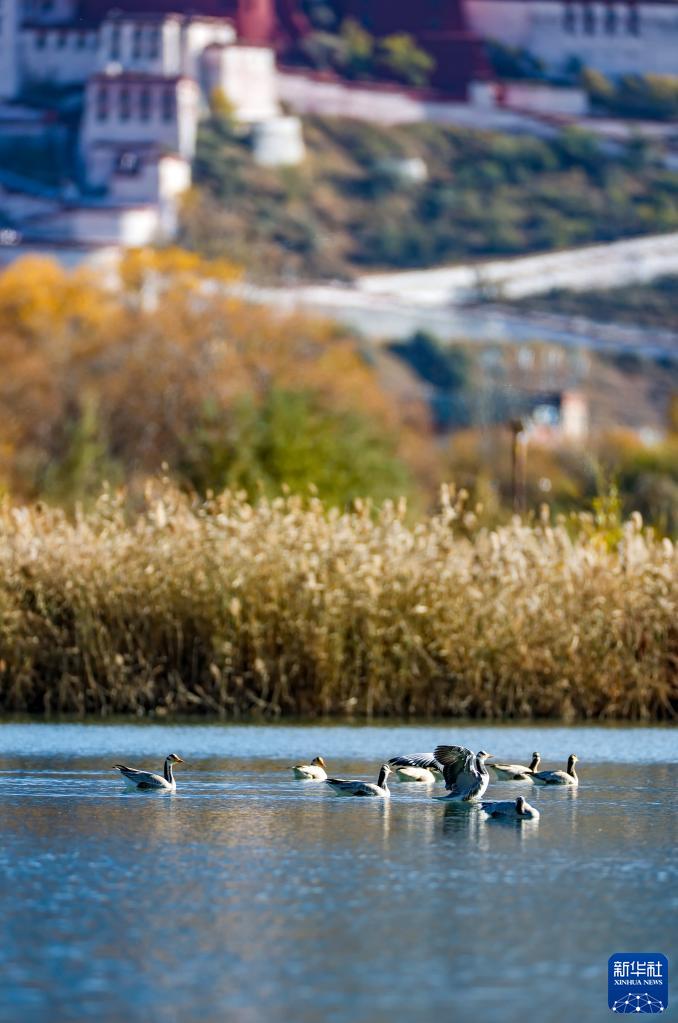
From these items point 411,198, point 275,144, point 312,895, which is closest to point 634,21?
point 411,198

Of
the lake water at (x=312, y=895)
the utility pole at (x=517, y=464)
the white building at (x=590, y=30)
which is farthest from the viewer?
the white building at (x=590, y=30)

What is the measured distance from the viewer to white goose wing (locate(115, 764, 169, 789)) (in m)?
13.1

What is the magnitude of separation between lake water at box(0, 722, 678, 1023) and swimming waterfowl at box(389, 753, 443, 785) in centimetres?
14

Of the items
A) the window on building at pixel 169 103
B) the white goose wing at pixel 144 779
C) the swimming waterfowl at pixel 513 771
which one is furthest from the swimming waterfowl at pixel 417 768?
the window on building at pixel 169 103

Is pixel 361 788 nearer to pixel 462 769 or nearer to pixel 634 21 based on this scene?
pixel 462 769

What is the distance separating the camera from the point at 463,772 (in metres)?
12.9

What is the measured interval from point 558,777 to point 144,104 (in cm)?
12499

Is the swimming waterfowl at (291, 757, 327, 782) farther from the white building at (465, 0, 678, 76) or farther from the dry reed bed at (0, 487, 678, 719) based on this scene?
the white building at (465, 0, 678, 76)

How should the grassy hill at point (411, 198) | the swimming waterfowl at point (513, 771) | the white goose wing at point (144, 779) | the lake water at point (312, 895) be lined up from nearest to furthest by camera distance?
the lake water at point (312, 895)
the white goose wing at point (144, 779)
the swimming waterfowl at point (513, 771)
the grassy hill at point (411, 198)

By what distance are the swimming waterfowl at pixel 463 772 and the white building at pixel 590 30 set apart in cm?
14317

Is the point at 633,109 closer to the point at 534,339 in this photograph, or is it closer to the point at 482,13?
the point at 482,13

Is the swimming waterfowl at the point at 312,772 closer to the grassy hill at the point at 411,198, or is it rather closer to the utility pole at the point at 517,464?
the utility pole at the point at 517,464

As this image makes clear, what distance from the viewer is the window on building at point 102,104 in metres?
137

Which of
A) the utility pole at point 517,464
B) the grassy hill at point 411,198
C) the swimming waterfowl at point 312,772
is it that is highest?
the grassy hill at point 411,198
